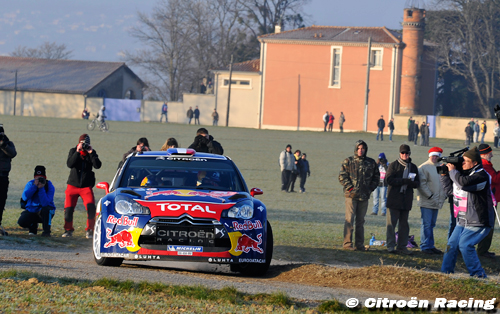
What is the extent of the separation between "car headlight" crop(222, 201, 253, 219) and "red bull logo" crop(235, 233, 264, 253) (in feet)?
0.82

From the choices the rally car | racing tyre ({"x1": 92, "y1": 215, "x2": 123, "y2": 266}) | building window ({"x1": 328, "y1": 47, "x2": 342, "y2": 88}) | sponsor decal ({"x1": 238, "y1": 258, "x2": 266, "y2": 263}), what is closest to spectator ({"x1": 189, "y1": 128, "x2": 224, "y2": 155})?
the rally car


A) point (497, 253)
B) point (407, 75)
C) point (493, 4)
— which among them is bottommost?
point (497, 253)

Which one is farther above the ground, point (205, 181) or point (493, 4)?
point (493, 4)

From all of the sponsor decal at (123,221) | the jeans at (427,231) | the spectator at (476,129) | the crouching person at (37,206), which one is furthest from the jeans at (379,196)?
the spectator at (476,129)

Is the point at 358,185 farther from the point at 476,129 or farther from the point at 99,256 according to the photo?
the point at 476,129

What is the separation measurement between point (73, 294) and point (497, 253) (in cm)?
871

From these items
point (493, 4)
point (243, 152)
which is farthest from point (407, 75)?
point (243, 152)

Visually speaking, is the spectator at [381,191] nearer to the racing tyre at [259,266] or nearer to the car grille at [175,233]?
the racing tyre at [259,266]

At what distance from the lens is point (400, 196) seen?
12.1 m

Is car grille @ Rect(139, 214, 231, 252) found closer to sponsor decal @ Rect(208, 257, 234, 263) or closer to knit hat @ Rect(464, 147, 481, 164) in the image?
sponsor decal @ Rect(208, 257, 234, 263)

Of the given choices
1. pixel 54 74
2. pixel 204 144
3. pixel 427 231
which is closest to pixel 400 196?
pixel 427 231

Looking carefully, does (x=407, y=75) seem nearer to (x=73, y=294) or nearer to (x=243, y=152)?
(x=243, y=152)

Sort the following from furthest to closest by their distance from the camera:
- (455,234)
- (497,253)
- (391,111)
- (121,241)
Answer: (391,111) → (497,253) → (455,234) → (121,241)

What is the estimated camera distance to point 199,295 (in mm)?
6477
